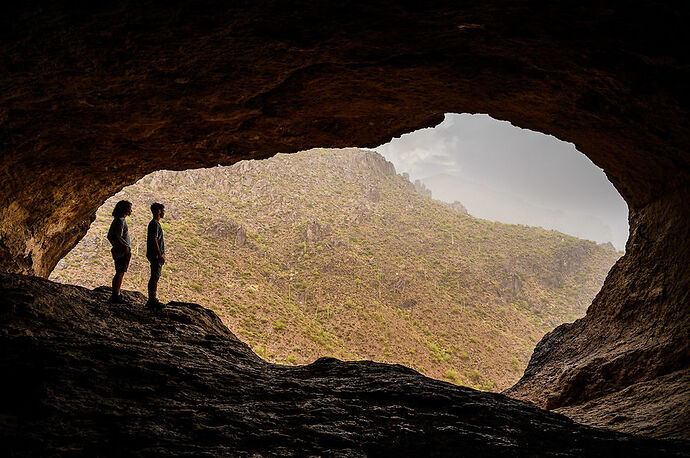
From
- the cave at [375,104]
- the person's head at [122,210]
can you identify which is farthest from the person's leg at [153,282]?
the cave at [375,104]

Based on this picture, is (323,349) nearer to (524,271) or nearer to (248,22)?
(248,22)

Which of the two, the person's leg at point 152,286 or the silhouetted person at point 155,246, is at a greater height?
the silhouetted person at point 155,246

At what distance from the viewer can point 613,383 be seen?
8.13 meters

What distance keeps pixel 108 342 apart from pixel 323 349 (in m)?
36.3

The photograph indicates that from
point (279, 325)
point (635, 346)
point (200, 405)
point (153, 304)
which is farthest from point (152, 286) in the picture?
point (279, 325)

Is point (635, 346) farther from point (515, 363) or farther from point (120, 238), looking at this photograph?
point (515, 363)

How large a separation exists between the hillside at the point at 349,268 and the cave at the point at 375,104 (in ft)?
96.2

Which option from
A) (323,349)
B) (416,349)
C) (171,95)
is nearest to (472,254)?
(416,349)

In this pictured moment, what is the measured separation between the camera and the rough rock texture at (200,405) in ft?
13.0

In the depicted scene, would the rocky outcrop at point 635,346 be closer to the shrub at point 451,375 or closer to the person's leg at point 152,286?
the person's leg at point 152,286

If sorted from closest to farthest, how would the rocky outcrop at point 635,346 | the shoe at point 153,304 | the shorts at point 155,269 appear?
the rocky outcrop at point 635,346 < the shorts at point 155,269 < the shoe at point 153,304

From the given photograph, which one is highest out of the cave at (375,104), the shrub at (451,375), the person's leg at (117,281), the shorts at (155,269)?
the cave at (375,104)

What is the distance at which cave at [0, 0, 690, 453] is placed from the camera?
4.93 m

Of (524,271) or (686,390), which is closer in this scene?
(686,390)
